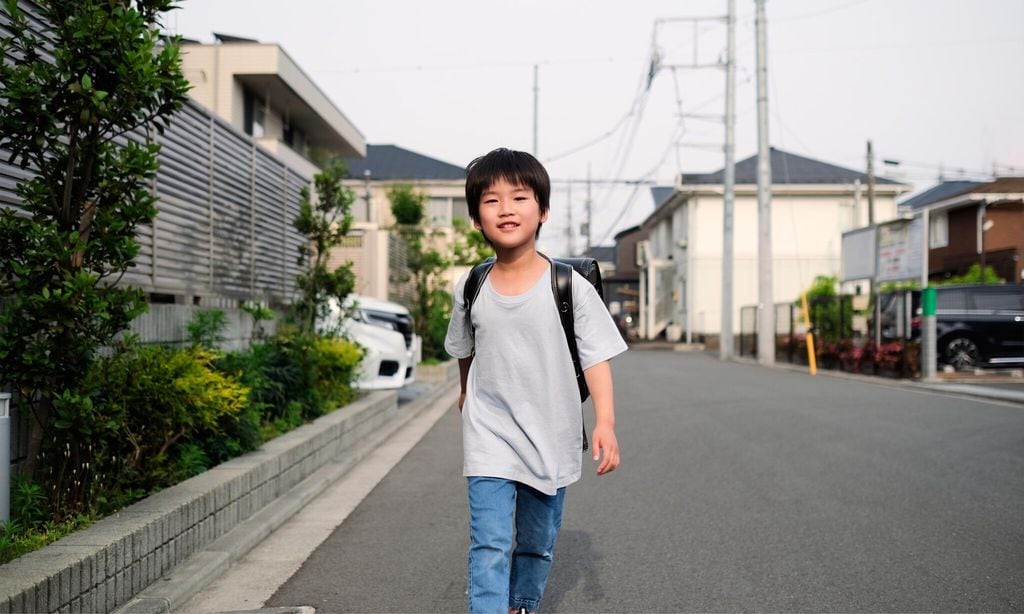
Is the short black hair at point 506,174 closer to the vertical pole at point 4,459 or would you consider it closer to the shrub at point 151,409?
the vertical pole at point 4,459

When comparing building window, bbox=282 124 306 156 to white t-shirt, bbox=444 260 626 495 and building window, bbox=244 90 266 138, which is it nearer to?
building window, bbox=244 90 266 138

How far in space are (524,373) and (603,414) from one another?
1.00 feet

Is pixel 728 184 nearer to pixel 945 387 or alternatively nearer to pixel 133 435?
pixel 945 387

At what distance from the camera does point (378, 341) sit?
11.4m

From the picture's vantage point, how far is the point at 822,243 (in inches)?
1506

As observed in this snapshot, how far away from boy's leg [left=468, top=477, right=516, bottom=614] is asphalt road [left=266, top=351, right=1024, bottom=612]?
102 centimetres

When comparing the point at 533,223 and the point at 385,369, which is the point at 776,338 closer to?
the point at 385,369

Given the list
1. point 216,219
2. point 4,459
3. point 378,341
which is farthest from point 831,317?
point 4,459

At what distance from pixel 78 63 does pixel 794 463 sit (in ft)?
19.2

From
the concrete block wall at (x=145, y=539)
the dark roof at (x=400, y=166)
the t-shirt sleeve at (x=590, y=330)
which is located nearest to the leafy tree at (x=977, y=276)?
the dark roof at (x=400, y=166)

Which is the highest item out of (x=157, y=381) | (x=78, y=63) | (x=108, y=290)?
(x=78, y=63)

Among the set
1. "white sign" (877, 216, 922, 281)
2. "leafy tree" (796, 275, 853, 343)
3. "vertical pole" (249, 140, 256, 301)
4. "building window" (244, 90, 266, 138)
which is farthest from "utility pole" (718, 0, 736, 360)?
"vertical pole" (249, 140, 256, 301)

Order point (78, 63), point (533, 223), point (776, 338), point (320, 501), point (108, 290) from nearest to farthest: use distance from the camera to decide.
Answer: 1. point (533, 223)
2. point (78, 63)
3. point (108, 290)
4. point (320, 501)
5. point (776, 338)

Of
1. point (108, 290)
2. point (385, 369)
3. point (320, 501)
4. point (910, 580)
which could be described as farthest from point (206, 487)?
point (385, 369)
